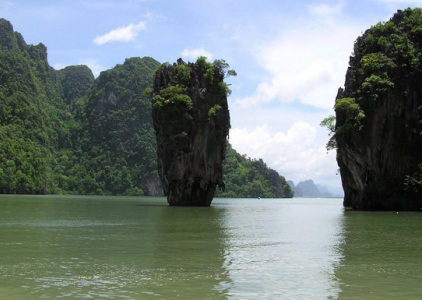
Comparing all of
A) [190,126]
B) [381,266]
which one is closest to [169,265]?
[381,266]

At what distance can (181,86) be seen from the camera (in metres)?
57.2

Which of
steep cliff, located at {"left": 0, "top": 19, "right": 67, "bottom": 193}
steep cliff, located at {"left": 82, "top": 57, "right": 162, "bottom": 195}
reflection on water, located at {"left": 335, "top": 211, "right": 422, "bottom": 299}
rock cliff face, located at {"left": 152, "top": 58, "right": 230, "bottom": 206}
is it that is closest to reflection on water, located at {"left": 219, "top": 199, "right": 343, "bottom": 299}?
reflection on water, located at {"left": 335, "top": 211, "right": 422, "bottom": 299}

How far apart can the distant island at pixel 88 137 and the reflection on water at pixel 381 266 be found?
10369 cm

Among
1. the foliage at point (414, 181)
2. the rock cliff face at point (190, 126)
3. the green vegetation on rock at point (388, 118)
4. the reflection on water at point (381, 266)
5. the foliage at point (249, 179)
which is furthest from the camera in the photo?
the foliage at point (249, 179)

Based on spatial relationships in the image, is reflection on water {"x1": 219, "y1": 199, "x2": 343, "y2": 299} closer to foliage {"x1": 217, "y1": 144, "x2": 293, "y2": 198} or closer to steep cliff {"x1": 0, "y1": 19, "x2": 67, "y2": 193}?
steep cliff {"x1": 0, "y1": 19, "x2": 67, "y2": 193}

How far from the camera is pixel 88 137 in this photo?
173 meters

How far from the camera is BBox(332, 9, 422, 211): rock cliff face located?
4756 centimetres

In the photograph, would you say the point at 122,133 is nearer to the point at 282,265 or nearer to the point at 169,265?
the point at 169,265

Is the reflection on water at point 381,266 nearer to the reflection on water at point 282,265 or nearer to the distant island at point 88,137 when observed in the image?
the reflection on water at point 282,265

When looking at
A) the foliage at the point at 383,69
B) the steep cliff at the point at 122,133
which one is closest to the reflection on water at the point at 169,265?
the foliage at the point at 383,69

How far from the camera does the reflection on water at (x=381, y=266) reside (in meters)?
11.3

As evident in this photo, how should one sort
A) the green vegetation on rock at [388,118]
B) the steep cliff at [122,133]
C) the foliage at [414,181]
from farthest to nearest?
the steep cliff at [122,133]
the green vegetation on rock at [388,118]
the foliage at [414,181]

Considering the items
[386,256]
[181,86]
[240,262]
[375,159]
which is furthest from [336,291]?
[181,86]

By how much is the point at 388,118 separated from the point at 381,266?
36.3 metres
